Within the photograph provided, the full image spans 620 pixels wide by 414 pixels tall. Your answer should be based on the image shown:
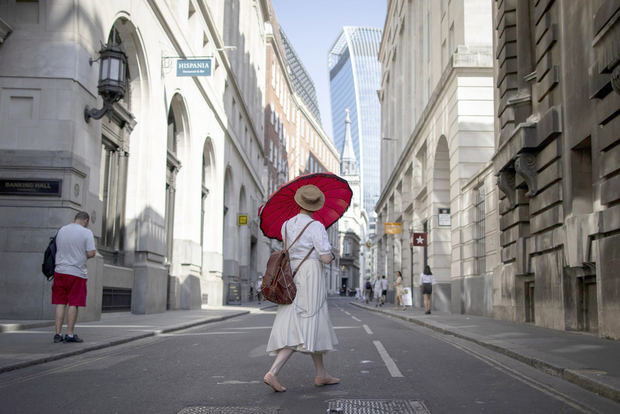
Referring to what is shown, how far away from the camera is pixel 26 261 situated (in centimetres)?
1242

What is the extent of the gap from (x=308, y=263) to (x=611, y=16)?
22.7ft

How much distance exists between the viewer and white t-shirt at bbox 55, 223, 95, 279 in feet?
29.4

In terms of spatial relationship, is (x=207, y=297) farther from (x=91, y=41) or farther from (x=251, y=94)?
(x=251, y=94)

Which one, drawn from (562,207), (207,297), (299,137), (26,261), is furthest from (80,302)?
(299,137)

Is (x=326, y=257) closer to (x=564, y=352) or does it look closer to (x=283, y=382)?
(x=283, y=382)

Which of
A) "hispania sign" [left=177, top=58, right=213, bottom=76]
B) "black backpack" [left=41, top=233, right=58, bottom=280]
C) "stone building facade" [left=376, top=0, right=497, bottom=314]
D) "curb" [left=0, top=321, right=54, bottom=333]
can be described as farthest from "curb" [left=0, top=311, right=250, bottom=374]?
"stone building facade" [left=376, top=0, right=497, bottom=314]

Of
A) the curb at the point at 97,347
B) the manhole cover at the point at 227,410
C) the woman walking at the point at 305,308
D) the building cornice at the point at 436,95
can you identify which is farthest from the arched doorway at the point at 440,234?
the manhole cover at the point at 227,410

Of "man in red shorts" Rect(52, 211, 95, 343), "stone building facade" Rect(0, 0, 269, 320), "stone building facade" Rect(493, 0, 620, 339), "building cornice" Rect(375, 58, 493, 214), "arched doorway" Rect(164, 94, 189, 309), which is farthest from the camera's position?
"arched doorway" Rect(164, 94, 189, 309)

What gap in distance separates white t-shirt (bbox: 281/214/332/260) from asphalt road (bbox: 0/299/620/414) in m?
1.27

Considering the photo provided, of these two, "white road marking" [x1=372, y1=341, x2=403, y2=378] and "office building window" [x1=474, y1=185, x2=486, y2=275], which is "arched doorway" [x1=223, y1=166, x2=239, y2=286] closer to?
"office building window" [x1=474, y1=185, x2=486, y2=275]

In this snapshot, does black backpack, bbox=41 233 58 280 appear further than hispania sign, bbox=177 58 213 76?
No

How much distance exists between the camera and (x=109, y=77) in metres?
13.5

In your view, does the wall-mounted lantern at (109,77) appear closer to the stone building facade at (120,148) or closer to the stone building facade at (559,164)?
the stone building facade at (120,148)

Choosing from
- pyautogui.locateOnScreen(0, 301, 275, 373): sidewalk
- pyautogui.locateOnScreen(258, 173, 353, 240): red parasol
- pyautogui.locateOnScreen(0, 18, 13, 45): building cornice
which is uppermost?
pyautogui.locateOnScreen(0, 18, 13, 45): building cornice
